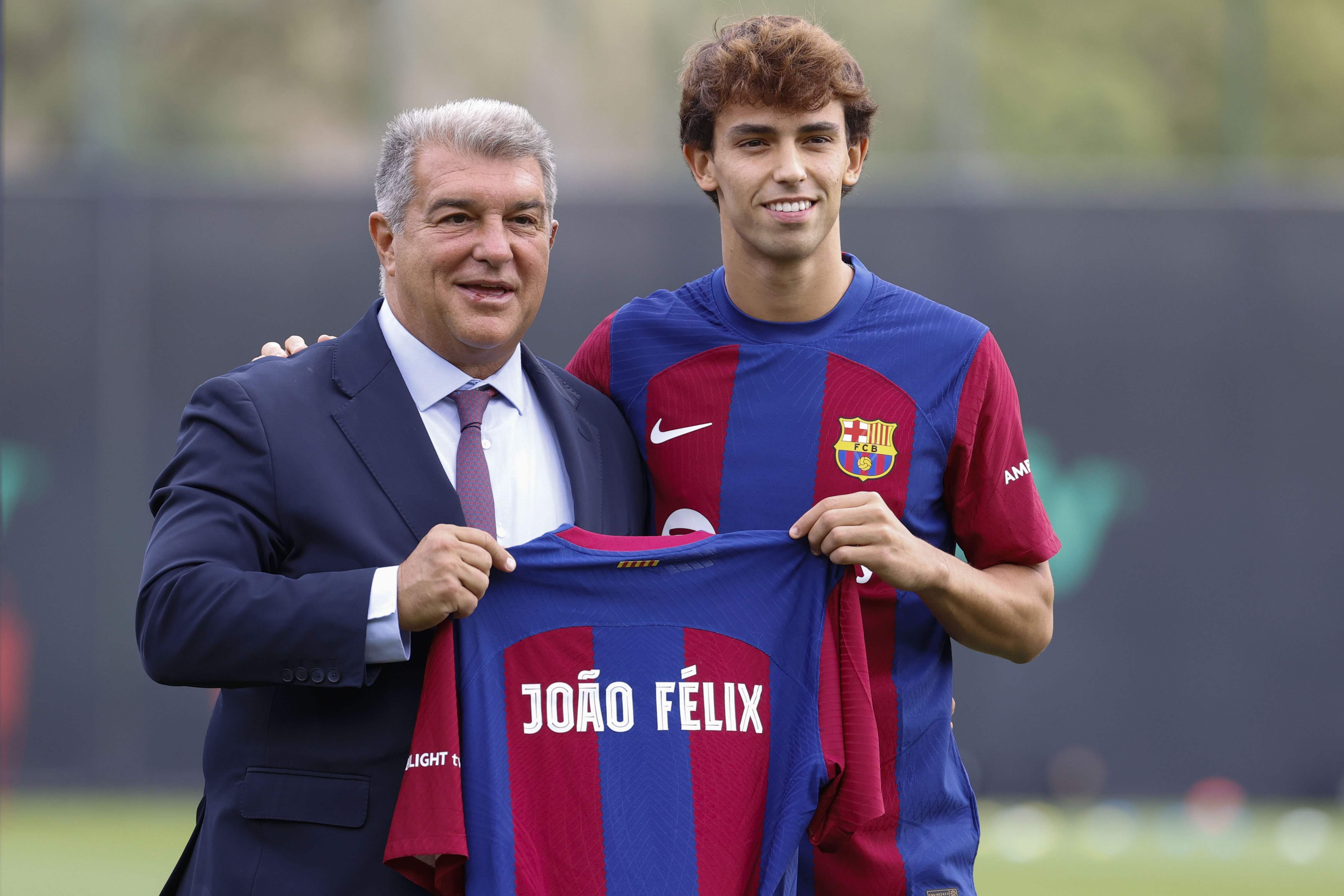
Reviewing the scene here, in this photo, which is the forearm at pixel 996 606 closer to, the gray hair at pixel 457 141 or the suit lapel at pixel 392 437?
the suit lapel at pixel 392 437

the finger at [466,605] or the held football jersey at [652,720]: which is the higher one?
the finger at [466,605]

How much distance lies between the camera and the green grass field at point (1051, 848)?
5.91m

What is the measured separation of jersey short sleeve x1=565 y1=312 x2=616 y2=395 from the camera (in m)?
2.96

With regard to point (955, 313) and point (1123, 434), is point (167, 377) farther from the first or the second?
point (955, 313)

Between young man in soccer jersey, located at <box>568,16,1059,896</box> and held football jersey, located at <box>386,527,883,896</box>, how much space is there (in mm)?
231

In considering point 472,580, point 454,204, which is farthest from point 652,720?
point 454,204

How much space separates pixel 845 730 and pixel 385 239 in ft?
3.91

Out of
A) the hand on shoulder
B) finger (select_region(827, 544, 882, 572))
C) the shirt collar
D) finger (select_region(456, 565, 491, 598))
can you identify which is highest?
the hand on shoulder

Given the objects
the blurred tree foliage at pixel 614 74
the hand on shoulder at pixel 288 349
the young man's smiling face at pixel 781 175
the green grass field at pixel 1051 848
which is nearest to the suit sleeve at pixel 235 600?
the hand on shoulder at pixel 288 349

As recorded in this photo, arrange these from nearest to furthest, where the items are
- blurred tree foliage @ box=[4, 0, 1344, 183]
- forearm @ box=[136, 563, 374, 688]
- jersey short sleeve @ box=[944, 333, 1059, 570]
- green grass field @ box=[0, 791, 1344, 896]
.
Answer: forearm @ box=[136, 563, 374, 688] < jersey short sleeve @ box=[944, 333, 1059, 570] < green grass field @ box=[0, 791, 1344, 896] < blurred tree foliage @ box=[4, 0, 1344, 183]

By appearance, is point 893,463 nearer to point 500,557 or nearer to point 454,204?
point 500,557

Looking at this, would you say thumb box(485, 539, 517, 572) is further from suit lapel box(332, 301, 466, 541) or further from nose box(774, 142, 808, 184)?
nose box(774, 142, 808, 184)

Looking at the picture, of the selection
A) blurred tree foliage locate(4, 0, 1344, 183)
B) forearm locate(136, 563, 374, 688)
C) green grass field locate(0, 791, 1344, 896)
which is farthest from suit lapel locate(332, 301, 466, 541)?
blurred tree foliage locate(4, 0, 1344, 183)

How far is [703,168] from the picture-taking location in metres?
2.88
